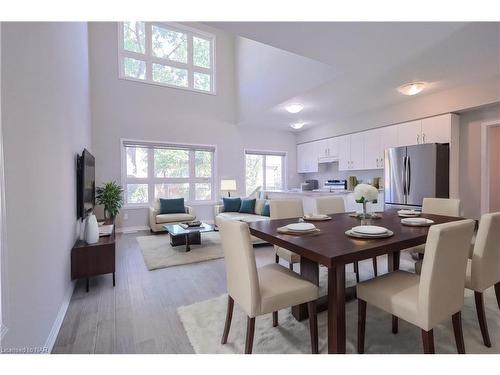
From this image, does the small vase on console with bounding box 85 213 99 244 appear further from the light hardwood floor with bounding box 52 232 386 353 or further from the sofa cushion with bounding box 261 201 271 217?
the sofa cushion with bounding box 261 201 271 217

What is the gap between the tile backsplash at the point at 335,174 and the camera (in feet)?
18.2

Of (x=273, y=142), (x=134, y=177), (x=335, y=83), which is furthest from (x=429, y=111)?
(x=134, y=177)

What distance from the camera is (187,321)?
193 cm

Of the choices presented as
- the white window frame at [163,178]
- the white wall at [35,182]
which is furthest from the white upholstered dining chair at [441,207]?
the white window frame at [163,178]

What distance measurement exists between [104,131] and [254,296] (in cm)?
538

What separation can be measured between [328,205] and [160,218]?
3.52 metres

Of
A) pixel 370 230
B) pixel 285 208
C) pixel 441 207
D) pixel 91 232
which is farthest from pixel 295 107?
pixel 91 232

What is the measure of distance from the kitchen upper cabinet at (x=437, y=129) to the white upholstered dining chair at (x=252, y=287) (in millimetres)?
3999

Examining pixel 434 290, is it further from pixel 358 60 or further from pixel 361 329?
pixel 358 60

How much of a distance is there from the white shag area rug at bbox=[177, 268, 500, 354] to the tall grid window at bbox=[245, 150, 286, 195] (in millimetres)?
5183

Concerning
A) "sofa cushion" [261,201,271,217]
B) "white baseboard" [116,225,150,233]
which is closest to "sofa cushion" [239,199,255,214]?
"sofa cushion" [261,201,271,217]

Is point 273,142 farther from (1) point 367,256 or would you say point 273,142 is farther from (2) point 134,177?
(1) point 367,256

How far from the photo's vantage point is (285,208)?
286cm

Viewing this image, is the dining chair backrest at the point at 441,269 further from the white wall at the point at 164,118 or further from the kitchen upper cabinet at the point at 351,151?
the white wall at the point at 164,118
